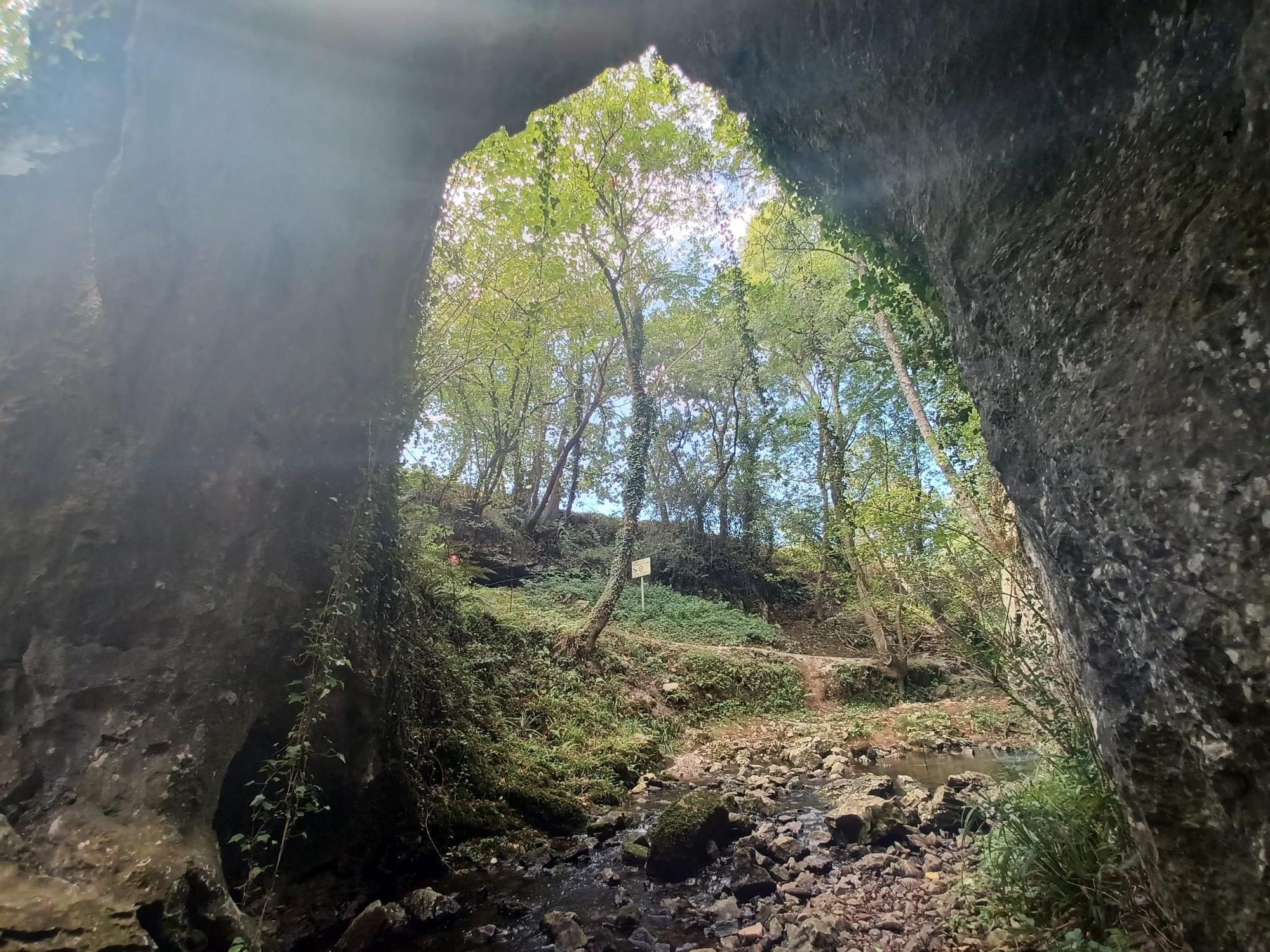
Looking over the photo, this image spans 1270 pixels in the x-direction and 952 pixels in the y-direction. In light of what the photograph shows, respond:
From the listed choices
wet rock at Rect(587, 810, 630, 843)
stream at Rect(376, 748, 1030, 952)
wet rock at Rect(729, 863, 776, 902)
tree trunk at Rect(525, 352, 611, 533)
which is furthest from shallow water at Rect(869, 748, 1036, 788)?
tree trunk at Rect(525, 352, 611, 533)

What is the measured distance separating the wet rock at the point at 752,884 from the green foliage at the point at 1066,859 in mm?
1542

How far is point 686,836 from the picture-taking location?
4875 mm

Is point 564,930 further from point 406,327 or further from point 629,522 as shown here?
point 629,522

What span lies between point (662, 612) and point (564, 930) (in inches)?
501

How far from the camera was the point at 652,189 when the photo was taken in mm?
13102

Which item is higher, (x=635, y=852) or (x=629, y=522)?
(x=629, y=522)

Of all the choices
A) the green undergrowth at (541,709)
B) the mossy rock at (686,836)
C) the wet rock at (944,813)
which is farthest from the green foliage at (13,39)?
the wet rock at (944,813)

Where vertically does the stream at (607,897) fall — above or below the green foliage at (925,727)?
below

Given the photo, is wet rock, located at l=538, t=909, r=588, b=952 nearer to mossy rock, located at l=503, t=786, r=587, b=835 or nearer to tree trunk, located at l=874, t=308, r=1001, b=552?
mossy rock, located at l=503, t=786, r=587, b=835

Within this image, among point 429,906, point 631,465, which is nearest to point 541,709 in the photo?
point 429,906

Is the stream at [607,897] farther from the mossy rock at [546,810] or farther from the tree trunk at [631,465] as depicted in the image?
the tree trunk at [631,465]

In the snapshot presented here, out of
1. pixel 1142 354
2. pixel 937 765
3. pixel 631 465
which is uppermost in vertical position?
pixel 631 465

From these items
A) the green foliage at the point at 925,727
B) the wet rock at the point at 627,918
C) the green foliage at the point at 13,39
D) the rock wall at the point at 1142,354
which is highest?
the green foliage at the point at 13,39

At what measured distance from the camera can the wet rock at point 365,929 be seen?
11.9ft
